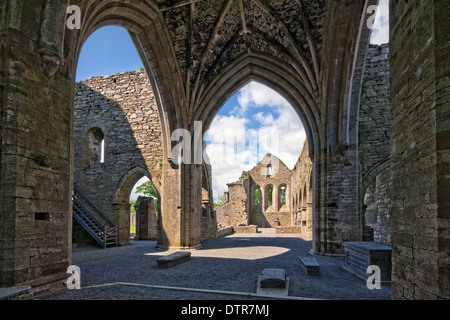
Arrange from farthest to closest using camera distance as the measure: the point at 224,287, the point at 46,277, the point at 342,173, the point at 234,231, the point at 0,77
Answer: the point at 234,231 < the point at 342,173 < the point at 224,287 < the point at 46,277 < the point at 0,77

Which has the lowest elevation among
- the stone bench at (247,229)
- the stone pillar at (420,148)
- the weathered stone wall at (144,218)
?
the stone bench at (247,229)

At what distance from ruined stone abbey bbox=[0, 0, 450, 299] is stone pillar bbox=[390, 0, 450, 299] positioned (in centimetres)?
2

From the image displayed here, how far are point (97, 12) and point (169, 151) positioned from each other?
5.07 m

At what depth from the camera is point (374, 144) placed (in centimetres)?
911

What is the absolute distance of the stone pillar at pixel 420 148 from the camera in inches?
97.7

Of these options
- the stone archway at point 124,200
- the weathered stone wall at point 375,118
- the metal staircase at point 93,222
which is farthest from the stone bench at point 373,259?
the metal staircase at point 93,222

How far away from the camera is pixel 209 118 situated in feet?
36.3

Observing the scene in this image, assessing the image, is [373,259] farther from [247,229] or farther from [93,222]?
[247,229]

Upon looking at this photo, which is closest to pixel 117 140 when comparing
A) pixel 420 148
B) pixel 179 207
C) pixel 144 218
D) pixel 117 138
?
pixel 117 138

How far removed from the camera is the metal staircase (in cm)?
1074

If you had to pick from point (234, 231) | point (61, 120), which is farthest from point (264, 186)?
point (61, 120)

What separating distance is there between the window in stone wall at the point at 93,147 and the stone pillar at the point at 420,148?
12.1 m

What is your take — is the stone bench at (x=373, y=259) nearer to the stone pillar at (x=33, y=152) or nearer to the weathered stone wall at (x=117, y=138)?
the stone pillar at (x=33, y=152)

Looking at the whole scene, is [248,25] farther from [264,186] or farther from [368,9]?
[264,186]
